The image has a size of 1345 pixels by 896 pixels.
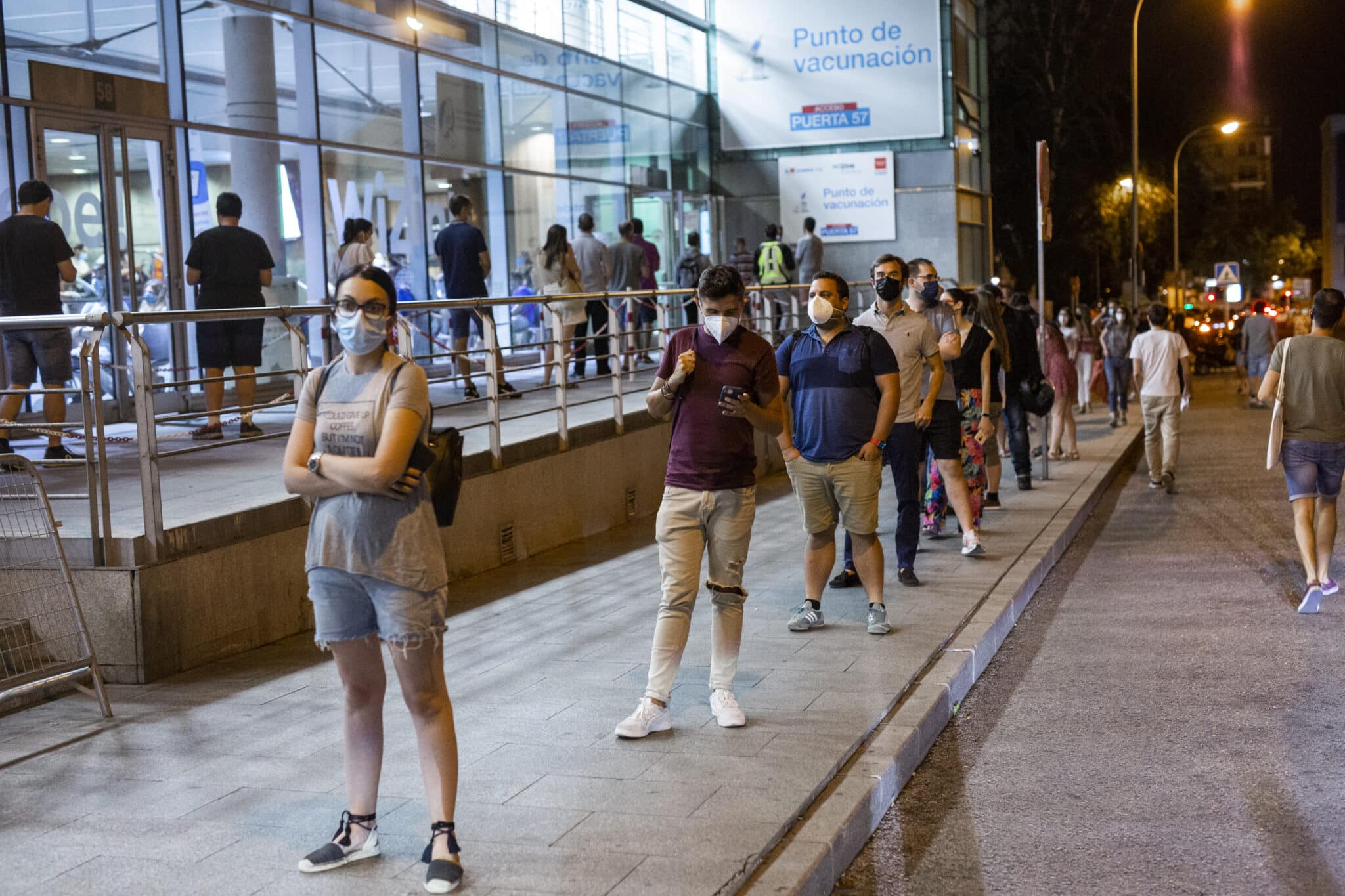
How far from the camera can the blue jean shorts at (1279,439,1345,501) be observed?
9047mm

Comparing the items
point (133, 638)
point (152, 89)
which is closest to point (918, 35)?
point (152, 89)

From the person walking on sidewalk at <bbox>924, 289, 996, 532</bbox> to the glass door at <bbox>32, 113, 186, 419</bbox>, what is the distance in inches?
266

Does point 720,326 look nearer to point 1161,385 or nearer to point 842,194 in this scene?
point 1161,385

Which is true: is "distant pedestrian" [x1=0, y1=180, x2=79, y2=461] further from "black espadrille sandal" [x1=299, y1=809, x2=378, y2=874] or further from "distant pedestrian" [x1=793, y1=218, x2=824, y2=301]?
"distant pedestrian" [x1=793, y1=218, x2=824, y2=301]

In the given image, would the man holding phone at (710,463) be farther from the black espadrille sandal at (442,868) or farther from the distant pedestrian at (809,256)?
the distant pedestrian at (809,256)

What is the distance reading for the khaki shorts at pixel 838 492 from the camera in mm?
7738

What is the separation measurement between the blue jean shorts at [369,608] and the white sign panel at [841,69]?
23.7 m

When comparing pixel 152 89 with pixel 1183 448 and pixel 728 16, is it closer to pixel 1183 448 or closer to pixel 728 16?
pixel 1183 448

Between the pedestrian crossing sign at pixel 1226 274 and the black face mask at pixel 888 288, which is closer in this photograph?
the black face mask at pixel 888 288

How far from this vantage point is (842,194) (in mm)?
27469

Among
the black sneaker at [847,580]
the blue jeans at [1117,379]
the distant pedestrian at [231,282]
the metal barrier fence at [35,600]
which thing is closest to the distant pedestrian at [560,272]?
the distant pedestrian at [231,282]

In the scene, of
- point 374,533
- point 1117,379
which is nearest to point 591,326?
point 1117,379

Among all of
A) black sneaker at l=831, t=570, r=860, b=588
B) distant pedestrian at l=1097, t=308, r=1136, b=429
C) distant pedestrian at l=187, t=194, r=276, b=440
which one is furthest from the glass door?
distant pedestrian at l=1097, t=308, r=1136, b=429

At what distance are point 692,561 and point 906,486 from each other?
3.41 metres
